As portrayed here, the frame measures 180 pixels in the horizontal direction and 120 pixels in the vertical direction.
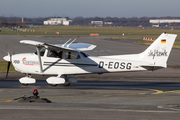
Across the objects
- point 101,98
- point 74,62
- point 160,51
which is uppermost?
point 160,51

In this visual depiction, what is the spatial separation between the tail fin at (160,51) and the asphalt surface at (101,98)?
4.95 ft

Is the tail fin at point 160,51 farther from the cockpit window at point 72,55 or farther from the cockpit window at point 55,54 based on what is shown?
the cockpit window at point 55,54

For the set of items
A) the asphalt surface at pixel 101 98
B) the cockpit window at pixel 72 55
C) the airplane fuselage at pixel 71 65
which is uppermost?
the cockpit window at pixel 72 55

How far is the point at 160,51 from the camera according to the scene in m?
15.1

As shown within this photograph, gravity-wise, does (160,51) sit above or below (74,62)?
above

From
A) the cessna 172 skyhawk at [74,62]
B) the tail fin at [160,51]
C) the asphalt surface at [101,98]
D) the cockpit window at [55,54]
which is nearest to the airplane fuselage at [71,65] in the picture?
the cessna 172 skyhawk at [74,62]

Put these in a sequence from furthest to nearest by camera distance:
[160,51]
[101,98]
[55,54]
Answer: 1. [55,54]
2. [160,51]
3. [101,98]

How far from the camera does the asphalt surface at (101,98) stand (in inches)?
359

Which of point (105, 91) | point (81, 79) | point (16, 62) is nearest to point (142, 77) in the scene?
point (81, 79)

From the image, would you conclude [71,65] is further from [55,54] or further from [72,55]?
[55,54]

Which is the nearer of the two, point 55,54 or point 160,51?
point 160,51

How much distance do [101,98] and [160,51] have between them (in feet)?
15.2

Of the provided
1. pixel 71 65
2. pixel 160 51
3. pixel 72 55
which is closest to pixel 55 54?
pixel 72 55

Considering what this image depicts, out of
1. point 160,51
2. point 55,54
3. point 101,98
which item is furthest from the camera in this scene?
point 55,54
